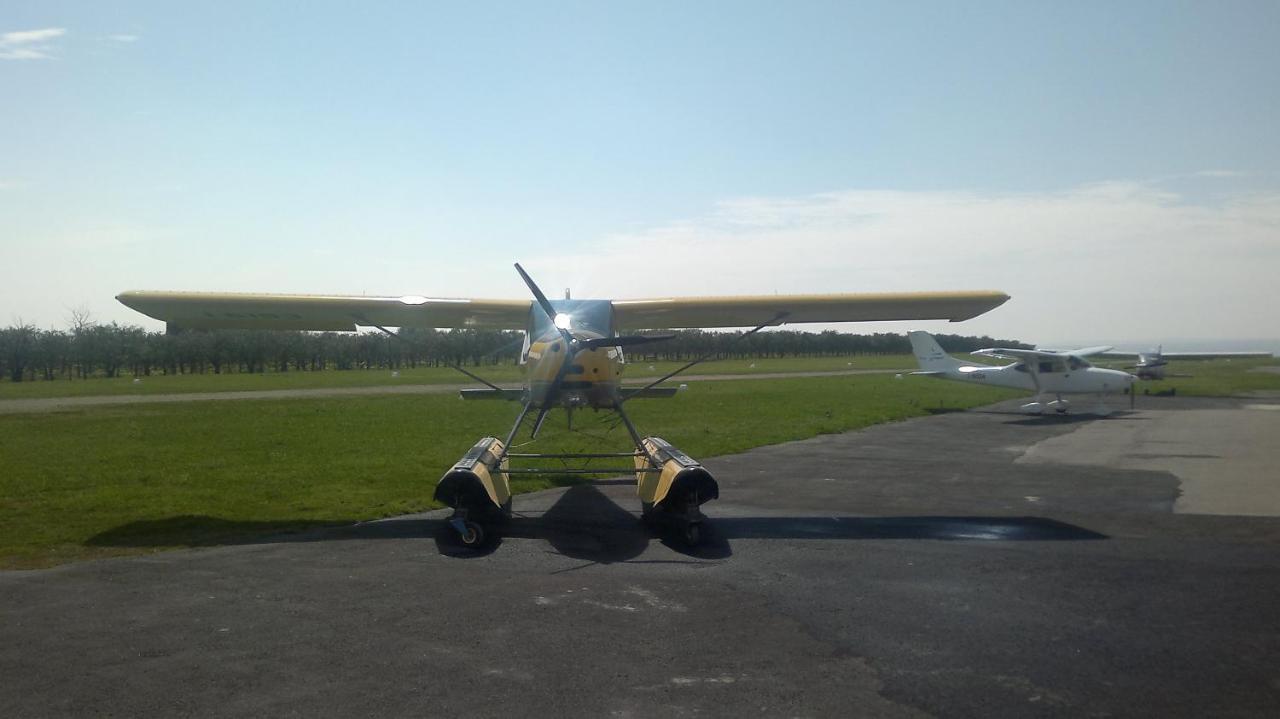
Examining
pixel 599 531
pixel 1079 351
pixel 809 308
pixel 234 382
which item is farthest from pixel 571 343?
pixel 234 382

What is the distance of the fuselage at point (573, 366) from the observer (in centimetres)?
1019

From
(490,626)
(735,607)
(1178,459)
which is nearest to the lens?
(490,626)

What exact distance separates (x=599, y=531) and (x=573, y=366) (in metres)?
1.92

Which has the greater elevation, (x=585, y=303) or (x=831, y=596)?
(x=585, y=303)

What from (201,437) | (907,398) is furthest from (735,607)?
(907,398)

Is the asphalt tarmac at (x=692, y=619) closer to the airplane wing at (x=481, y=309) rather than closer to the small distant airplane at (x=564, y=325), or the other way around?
the small distant airplane at (x=564, y=325)

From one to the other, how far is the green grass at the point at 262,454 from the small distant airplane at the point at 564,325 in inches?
76.0

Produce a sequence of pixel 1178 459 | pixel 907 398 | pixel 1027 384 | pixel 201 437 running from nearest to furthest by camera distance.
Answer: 1. pixel 1178 459
2. pixel 201 437
3. pixel 1027 384
4. pixel 907 398

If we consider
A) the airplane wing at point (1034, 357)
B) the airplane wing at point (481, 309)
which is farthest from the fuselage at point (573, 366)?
the airplane wing at point (1034, 357)

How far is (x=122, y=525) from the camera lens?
9648mm

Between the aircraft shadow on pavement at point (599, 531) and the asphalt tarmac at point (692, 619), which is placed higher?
the asphalt tarmac at point (692, 619)

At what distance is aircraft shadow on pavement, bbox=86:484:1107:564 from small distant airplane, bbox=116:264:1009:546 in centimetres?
31

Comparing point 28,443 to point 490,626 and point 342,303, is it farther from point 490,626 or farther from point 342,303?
point 490,626

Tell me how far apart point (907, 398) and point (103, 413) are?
91.5 ft
